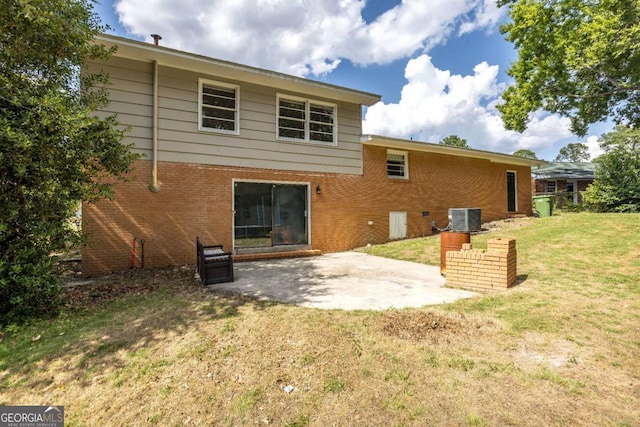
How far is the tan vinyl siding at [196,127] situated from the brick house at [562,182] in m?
22.7

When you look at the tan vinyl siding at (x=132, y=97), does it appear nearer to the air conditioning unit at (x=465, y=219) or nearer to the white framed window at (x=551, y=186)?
the air conditioning unit at (x=465, y=219)

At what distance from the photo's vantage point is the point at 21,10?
415 centimetres

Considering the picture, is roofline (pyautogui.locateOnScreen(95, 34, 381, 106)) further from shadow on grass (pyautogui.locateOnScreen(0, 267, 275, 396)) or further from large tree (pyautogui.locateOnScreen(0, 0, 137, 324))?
shadow on grass (pyautogui.locateOnScreen(0, 267, 275, 396))

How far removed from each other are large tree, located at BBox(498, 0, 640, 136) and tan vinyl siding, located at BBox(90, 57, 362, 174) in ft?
29.3

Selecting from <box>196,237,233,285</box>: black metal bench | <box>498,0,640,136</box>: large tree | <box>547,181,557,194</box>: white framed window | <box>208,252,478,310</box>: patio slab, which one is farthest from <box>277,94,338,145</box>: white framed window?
<box>547,181,557,194</box>: white framed window

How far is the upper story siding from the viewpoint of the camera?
7.76 meters

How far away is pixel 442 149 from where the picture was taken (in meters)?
13.1

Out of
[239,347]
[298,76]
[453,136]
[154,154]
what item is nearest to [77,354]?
[239,347]

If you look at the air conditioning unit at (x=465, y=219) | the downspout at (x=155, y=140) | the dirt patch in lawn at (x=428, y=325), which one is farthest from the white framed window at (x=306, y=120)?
the dirt patch in lawn at (x=428, y=325)

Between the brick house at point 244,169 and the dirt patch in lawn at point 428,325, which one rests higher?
the brick house at point 244,169

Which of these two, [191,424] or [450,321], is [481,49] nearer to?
[450,321]

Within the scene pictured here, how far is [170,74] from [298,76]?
11.7 feet

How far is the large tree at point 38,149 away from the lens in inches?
164

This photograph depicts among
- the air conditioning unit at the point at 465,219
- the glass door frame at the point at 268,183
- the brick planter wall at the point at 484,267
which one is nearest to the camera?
the brick planter wall at the point at 484,267
